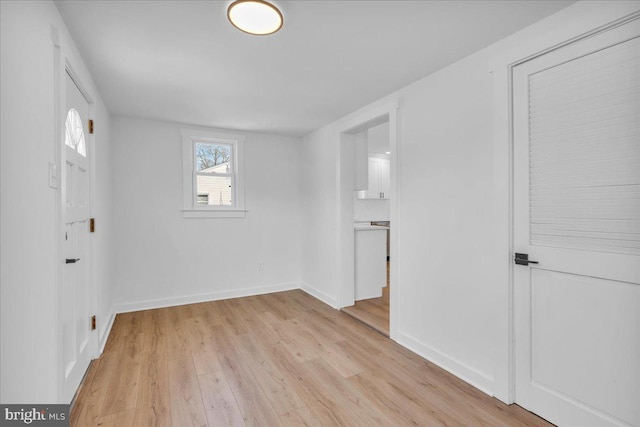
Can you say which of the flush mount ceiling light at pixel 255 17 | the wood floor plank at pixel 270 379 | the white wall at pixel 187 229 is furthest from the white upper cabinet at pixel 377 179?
the flush mount ceiling light at pixel 255 17

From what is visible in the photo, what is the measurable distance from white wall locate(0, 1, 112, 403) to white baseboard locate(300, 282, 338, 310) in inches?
111

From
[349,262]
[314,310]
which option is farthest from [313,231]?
[314,310]

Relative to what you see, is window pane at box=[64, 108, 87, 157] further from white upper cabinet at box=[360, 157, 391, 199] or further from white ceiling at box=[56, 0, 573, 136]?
white upper cabinet at box=[360, 157, 391, 199]

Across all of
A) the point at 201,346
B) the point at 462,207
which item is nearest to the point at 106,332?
the point at 201,346

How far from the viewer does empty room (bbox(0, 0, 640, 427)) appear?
59.2 inches

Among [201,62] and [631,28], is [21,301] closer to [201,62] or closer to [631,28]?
[201,62]

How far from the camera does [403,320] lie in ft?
9.41

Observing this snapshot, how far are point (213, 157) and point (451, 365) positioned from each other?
3.76m

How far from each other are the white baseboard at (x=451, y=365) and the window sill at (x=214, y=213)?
269 cm

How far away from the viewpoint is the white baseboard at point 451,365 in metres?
2.12

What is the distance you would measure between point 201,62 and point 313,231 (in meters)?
2.70

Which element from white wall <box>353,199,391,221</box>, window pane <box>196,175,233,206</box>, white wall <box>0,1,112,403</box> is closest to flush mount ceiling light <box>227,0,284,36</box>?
white wall <box>0,1,112,403</box>

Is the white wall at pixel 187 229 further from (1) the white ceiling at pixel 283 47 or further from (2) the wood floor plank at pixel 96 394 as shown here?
(2) the wood floor plank at pixel 96 394

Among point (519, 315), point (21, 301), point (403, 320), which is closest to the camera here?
point (21, 301)
